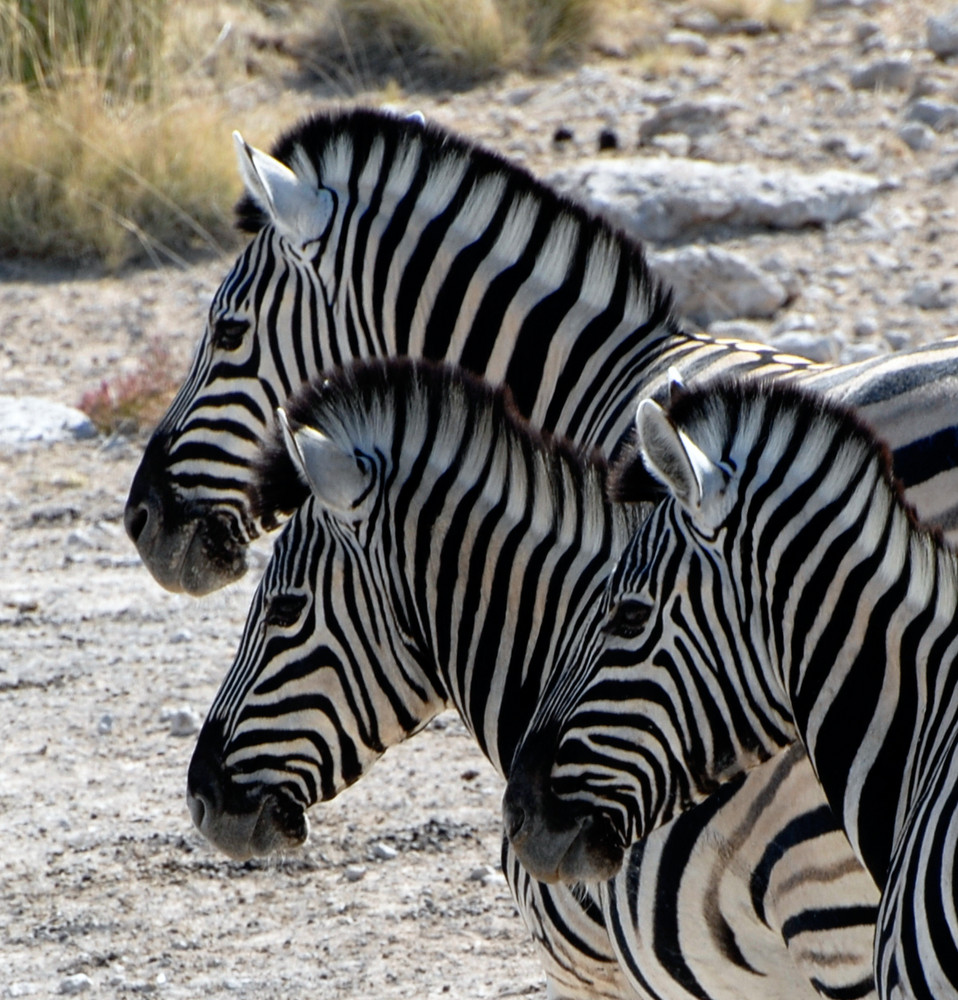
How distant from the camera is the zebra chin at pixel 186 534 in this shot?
4.82 m

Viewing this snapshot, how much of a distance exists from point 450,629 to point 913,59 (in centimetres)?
983

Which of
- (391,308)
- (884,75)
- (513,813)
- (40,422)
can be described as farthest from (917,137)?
(513,813)

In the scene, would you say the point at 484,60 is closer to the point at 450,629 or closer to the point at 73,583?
the point at 73,583

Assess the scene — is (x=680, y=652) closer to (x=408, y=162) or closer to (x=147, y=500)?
(x=408, y=162)

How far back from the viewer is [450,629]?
3322 mm

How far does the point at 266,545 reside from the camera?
709cm

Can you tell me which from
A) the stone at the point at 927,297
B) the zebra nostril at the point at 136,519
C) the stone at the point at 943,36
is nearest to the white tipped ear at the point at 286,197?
the zebra nostril at the point at 136,519

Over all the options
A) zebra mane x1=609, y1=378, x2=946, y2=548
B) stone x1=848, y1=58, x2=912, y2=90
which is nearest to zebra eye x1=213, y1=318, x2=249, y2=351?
zebra mane x1=609, y1=378, x2=946, y2=548

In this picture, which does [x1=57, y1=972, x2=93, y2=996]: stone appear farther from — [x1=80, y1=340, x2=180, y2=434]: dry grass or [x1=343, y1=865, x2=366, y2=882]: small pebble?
[x1=80, y1=340, x2=180, y2=434]: dry grass

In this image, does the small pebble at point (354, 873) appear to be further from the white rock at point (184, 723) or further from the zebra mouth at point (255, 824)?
the zebra mouth at point (255, 824)

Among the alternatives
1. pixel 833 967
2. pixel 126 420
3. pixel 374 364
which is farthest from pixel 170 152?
pixel 833 967

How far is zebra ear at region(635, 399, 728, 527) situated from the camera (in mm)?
2689

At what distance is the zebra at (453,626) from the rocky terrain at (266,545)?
4.11ft

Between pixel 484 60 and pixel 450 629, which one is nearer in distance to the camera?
pixel 450 629
